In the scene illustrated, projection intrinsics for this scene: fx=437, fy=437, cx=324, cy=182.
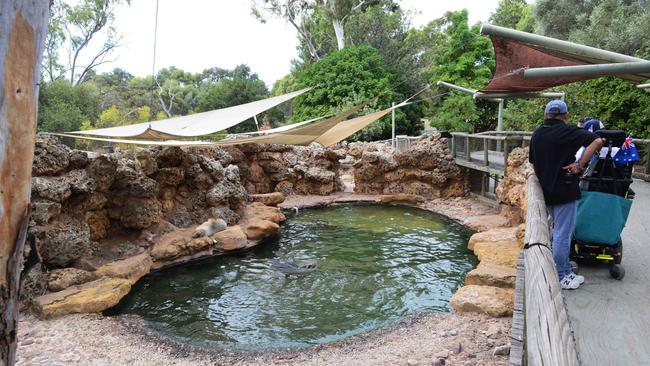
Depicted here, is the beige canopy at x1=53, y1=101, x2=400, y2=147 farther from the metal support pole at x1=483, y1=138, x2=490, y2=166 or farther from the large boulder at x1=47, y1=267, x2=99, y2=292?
the metal support pole at x1=483, y1=138, x2=490, y2=166

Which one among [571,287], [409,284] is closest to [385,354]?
[571,287]

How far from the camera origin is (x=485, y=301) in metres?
4.89

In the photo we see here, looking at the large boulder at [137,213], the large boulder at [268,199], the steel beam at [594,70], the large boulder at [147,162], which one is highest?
the steel beam at [594,70]

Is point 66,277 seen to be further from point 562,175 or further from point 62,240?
point 562,175

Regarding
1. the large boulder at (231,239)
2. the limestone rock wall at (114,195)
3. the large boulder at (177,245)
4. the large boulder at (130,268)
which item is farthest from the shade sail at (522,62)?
the limestone rock wall at (114,195)

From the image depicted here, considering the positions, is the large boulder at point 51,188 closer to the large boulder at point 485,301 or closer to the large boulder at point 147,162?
the large boulder at point 147,162

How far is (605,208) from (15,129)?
3.30 metres

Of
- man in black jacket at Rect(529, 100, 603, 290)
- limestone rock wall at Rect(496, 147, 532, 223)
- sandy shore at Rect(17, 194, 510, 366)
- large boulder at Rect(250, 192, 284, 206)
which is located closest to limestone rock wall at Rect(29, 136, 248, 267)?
large boulder at Rect(250, 192, 284, 206)

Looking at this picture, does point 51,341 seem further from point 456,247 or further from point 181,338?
point 456,247

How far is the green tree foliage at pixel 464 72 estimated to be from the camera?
55.4 ft

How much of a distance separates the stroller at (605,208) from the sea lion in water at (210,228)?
6749 millimetres

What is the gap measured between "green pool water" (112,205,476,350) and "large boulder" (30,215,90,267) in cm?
106

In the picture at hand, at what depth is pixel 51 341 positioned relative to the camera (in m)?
4.73

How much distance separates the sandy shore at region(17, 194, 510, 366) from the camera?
4.11 meters
